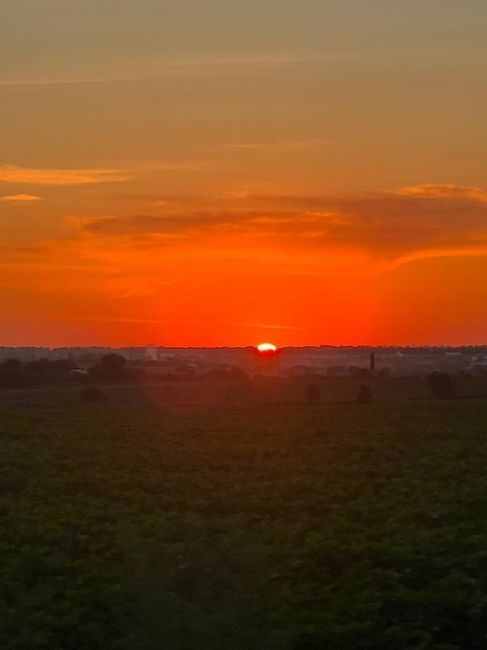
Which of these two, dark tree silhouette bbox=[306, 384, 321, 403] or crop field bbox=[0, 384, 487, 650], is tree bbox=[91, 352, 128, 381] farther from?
crop field bbox=[0, 384, 487, 650]

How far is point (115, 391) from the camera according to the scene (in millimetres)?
87375

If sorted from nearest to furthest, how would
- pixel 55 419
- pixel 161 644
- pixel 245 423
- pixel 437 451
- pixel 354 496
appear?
pixel 161 644
pixel 354 496
pixel 437 451
pixel 245 423
pixel 55 419

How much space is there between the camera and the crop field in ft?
36.4

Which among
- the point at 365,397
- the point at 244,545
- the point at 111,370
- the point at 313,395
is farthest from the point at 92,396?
the point at 244,545

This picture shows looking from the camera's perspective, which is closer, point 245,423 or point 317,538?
point 317,538

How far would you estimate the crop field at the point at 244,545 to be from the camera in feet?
36.4

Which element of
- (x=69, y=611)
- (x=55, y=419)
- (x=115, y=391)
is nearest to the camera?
(x=69, y=611)

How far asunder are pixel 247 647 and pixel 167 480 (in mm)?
16802

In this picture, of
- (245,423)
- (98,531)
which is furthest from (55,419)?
(98,531)

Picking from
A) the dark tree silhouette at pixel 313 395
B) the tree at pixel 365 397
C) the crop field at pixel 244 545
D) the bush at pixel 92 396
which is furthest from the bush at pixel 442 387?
the crop field at pixel 244 545

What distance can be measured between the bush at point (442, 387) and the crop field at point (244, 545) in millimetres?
38515

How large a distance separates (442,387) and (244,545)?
2510 inches

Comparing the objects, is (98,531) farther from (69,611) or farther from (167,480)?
(167,480)

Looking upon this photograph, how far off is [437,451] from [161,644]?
82.5 feet
